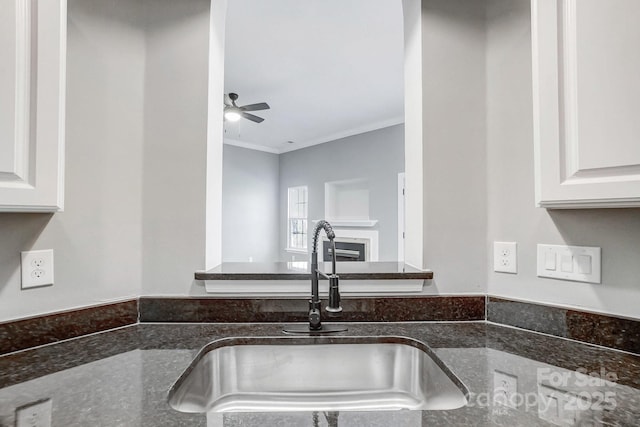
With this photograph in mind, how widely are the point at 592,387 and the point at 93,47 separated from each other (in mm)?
1872

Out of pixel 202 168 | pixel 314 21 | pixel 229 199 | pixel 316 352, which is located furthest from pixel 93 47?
pixel 229 199

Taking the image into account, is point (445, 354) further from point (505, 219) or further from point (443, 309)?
point (505, 219)

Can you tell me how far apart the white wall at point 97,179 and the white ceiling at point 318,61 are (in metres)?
1.31

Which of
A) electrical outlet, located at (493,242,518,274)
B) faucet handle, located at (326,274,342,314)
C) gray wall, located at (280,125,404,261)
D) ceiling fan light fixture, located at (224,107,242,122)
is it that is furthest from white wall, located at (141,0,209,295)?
gray wall, located at (280,125,404,261)

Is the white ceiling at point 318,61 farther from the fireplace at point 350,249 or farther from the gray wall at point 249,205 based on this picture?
the fireplace at point 350,249

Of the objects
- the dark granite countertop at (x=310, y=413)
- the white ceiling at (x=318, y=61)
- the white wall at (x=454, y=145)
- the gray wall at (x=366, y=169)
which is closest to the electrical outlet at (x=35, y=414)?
the dark granite countertop at (x=310, y=413)

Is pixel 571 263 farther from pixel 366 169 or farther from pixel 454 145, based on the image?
pixel 366 169

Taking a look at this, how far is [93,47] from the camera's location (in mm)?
1178

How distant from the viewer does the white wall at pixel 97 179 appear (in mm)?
1059

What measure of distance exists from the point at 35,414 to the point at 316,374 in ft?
2.42

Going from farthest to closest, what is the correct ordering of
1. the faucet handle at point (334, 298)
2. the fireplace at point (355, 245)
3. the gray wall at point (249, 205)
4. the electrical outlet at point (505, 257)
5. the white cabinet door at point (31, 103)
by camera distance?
the gray wall at point (249, 205) → the fireplace at point (355, 245) → the electrical outlet at point (505, 257) → the faucet handle at point (334, 298) → the white cabinet door at point (31, 103)

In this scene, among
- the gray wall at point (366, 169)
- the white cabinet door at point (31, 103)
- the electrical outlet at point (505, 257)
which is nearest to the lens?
the white cabinet door at point (31, 103)

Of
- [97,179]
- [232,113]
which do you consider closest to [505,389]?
[97,179]

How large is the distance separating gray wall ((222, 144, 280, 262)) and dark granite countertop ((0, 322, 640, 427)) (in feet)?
15.6
